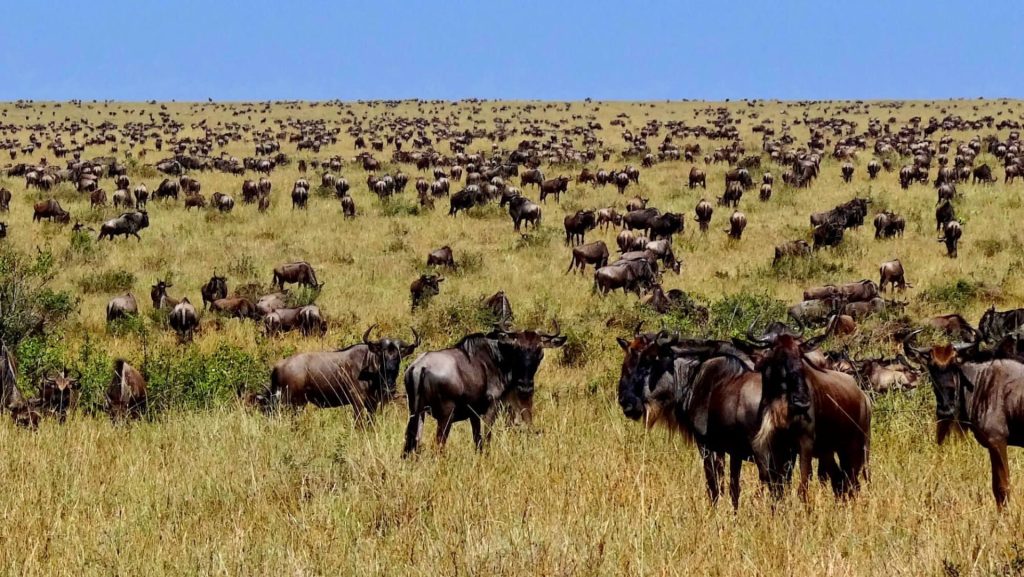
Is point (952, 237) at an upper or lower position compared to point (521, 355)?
A: upper

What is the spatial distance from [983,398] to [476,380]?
3.66 m

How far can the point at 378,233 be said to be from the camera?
25328 mm

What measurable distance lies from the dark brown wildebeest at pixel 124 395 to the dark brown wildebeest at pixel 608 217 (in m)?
18.5

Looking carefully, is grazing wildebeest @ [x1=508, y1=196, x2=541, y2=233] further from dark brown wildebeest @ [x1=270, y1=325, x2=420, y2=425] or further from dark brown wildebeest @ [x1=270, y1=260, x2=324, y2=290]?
dark brown wildebeest @ [x1=270, y1=325, x2=420, y2=425]

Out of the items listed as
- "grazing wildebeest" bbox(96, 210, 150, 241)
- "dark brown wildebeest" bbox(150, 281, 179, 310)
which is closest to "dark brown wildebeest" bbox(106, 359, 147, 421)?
"dark brown wildebeest" bbox(150, 281, 179, 310)

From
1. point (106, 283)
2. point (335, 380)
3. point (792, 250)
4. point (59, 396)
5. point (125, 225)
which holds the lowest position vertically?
point (106, 283)

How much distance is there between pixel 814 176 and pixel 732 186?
7.14 meters

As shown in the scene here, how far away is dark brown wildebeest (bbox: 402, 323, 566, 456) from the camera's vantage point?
7.39m

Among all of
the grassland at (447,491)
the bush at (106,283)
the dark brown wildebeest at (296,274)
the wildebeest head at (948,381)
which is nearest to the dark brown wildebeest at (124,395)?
the grassland at (447,491)

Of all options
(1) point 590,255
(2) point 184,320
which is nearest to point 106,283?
(2) point 184,320

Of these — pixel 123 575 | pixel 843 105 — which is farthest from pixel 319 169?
pixel 843 105

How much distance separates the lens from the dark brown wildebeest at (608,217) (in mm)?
26609

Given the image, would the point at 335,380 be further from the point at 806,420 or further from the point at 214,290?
the point at 214,290

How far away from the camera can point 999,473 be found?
584 centimetres
